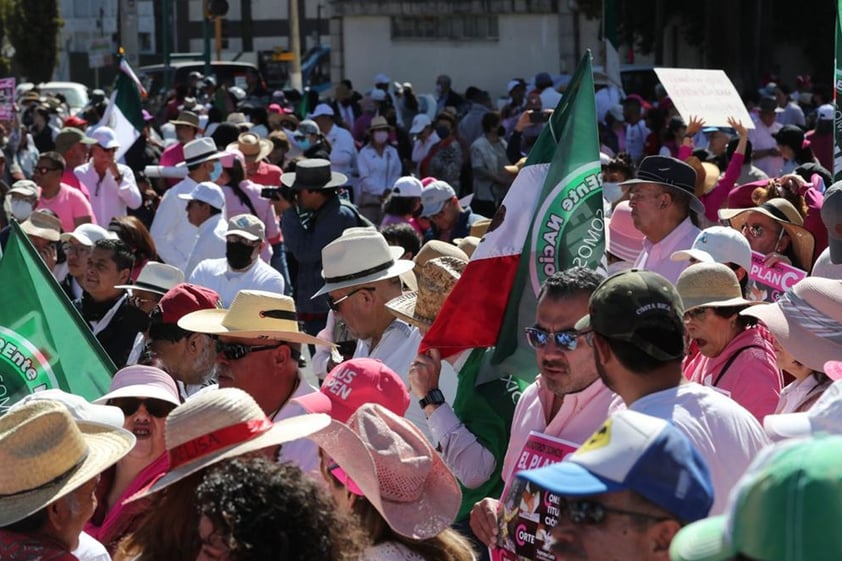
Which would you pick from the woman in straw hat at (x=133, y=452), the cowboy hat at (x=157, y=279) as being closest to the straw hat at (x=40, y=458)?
the woman in straw hat at (x=133, y=452)

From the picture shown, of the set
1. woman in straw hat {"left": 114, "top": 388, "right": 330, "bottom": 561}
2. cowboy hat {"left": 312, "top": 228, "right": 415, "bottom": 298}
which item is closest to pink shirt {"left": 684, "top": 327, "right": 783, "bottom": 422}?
cowboy hat {"left": 312, "top": 228, "right": 415, "bottom": 298}

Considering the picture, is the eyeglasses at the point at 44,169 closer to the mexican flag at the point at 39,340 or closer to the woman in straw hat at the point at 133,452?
the mexican flag at the point at 39,340

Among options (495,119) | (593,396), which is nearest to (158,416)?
(593,396)

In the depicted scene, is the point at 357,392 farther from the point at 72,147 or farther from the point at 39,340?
the point at 72,147

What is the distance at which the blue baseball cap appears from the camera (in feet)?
8.54

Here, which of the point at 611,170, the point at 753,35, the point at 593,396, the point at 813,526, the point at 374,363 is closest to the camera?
the point at 813,526

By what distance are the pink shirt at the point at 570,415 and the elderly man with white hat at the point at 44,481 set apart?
1225 mm

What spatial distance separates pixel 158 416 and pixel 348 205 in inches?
210

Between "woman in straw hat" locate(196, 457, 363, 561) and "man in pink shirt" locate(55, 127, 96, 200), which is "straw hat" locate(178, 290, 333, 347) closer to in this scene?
"woman in straw hat" locate(196, 457, 363, 561)

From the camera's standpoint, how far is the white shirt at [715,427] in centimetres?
346

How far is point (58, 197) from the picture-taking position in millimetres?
11250

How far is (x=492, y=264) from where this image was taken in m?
5.45

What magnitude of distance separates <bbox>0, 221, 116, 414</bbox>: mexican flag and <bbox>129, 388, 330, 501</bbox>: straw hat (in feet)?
8.35

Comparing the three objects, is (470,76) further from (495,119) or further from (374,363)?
(374,363)
